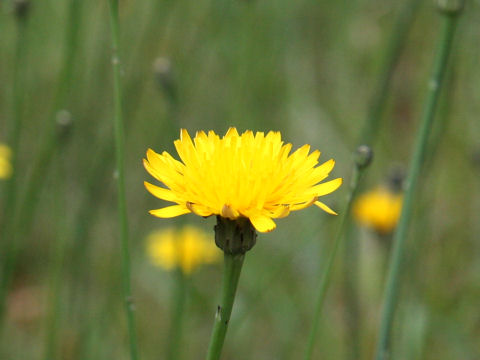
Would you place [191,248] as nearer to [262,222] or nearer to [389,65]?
[389,65]

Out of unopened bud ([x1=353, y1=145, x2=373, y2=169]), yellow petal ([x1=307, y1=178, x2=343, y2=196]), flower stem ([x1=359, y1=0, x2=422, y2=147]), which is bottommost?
yellow petal ([x1=307, y1=178, x2=343, y2=196])

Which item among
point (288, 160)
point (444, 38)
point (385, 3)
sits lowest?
point (288, 160)

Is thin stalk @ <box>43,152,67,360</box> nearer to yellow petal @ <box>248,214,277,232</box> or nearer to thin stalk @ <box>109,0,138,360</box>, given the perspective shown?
thin stalk @ <box>109,0,138,360</box>

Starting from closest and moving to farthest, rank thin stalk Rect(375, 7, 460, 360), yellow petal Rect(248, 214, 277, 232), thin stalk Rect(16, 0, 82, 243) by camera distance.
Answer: yellow petal Rect(248, 214, 277, 232) → thin stalk Rect(375, 7, 460, 360) → thin stalk Rect(16, 0, 82, 243)

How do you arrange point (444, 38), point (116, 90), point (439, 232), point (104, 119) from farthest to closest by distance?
point (104, 119), point (439, 232), point (444, 38), point (116, 90)

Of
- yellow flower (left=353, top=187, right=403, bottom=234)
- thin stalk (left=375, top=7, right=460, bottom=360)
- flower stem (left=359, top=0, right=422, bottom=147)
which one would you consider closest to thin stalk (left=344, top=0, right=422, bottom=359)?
flower stem (left=359, top=0, right=422, bottom=147)

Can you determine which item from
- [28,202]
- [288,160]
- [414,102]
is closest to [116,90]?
[288,160]

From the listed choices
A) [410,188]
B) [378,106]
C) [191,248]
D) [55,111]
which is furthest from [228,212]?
[191,248]

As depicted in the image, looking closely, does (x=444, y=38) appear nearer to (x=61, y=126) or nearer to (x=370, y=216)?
(x=61, y=126)
